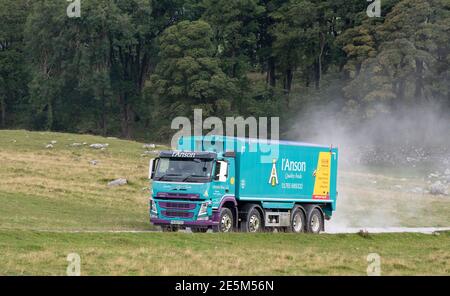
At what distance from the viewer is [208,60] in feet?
321

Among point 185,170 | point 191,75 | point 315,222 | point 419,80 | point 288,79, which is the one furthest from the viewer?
point 288,79

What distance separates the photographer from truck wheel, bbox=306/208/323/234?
135 feet

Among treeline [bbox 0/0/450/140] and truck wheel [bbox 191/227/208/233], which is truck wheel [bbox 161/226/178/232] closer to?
truck wheel [bbox 191/227/208/233]

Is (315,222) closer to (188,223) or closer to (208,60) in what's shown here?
(188,223)

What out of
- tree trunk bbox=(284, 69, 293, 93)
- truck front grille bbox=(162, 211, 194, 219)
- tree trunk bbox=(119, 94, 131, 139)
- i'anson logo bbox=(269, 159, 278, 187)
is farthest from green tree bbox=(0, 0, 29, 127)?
truck front grille bbox=(162, 211, 194, 219)

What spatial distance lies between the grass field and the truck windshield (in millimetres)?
2259

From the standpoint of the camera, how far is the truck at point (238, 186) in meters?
36.0

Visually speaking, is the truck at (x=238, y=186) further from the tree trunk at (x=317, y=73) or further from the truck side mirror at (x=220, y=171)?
the tree trunk at (x=317, y=73)

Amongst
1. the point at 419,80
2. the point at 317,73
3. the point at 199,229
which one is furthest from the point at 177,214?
the point at 317,73

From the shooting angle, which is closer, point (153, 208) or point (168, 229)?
point (153, 208)

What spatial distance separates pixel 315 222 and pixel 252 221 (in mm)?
4649

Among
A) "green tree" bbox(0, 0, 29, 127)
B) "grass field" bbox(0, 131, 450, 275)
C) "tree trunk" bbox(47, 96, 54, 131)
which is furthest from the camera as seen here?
"green tree" bbox(0, 0, 29, 127)

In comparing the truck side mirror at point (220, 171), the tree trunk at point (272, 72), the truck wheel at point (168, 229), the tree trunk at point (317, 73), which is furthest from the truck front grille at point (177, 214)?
the tree trunk at point (272, 72)

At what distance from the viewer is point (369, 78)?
9200 centimetres
